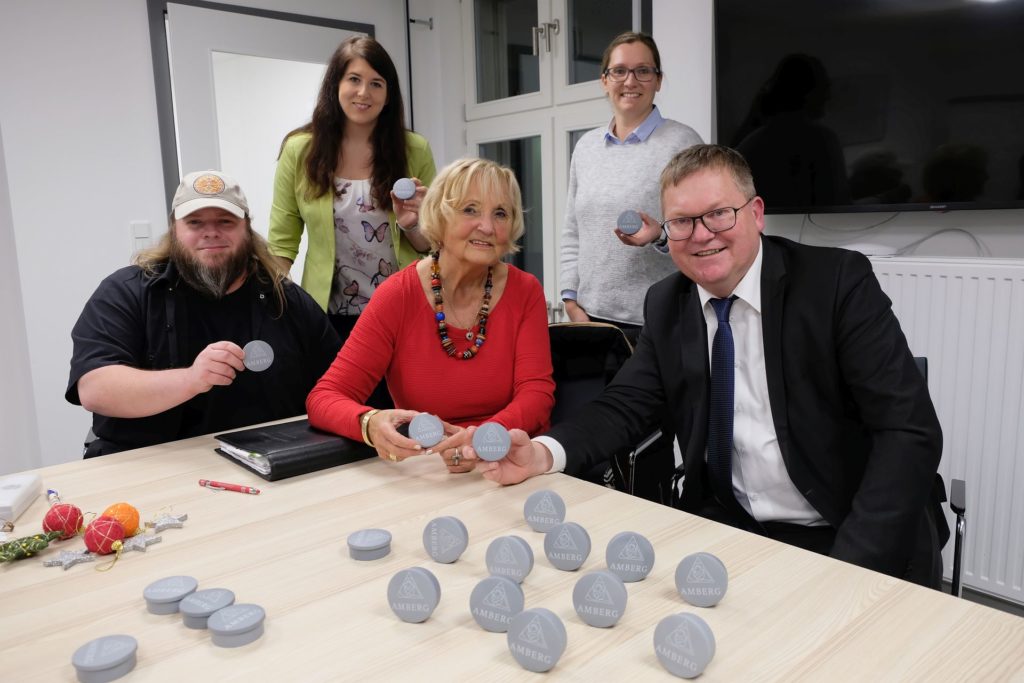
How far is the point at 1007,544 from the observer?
8.09 feet

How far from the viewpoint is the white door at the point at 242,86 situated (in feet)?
12.2

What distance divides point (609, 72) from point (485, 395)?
1.43 metres

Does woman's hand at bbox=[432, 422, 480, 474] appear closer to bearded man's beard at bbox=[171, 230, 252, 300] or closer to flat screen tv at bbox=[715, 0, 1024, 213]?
bearded man's beard at bbox=[171, 230, 252, 300]

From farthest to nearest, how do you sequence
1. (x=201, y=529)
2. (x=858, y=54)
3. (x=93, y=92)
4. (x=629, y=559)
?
1. (x=93, y=92)
2. (x=858, y=54)
3. (x=201, y=529)
4. (x=629, y=559)

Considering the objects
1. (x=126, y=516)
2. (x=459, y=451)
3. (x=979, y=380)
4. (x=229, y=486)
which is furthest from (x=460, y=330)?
(x=979, y=380)

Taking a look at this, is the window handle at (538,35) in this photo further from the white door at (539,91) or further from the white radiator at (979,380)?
the white radiator at (979,380)

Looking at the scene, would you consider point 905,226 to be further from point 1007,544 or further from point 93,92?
point 93,92

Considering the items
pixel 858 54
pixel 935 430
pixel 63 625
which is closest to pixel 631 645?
pixel 63 625

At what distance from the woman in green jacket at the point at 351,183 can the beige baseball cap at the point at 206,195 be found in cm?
48

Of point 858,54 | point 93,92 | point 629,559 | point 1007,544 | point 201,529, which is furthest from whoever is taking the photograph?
point 93,92

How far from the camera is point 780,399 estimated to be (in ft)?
5.11

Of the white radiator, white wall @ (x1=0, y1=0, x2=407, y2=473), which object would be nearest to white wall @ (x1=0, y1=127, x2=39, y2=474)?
white wall @ (x1=0, y1=0, x2=407, y2=473)

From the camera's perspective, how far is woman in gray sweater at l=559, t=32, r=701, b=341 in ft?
8.82

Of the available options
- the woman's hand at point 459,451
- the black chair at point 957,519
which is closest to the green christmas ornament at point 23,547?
the woman's hand at point 459,451
